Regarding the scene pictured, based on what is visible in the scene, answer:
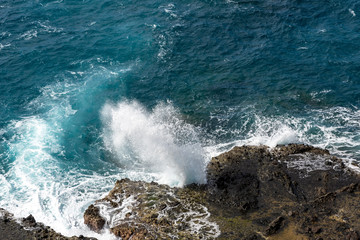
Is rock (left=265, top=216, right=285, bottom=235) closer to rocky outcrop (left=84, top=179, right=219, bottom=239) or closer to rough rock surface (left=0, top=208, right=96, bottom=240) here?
rocky outcrop (left=84, top=179, right=219, bottom=239)

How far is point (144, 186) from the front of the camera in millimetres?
36969

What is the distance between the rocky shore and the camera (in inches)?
1234

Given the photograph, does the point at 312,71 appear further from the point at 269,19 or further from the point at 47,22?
the point at 47,22

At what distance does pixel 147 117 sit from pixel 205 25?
22.3 meters

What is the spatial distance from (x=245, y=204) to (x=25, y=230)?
1957 cm

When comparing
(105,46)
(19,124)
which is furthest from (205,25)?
(19,124)

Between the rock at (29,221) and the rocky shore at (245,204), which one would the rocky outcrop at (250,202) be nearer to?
the rocky shore at (245,204)

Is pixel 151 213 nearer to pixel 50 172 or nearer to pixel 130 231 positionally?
pixel 130 231

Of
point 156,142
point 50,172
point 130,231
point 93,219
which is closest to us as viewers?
point 130,231

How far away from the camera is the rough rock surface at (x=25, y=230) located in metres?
33.2

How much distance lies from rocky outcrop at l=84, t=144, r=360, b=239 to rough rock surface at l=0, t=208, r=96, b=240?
3.27m

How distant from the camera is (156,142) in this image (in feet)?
146

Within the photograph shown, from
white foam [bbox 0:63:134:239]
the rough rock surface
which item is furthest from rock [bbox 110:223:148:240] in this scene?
the rough rock surface

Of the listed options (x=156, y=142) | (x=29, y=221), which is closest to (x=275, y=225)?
(x=156, y=142)
